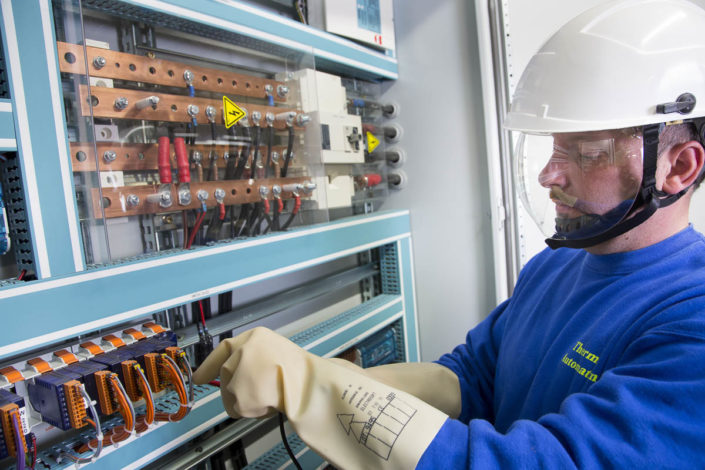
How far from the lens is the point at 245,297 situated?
160cm

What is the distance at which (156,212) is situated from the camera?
1.17 metres

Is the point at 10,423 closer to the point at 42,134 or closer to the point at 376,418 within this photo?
the point at 42,134

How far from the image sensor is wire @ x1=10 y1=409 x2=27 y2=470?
764 millimetres

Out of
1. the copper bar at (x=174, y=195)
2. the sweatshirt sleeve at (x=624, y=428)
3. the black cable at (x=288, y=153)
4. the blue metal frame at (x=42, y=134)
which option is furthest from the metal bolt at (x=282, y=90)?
the sweatshirt sleeve at (x=624, y=428)

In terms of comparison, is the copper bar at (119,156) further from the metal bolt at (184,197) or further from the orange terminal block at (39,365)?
the orange terminal block at (39,365)

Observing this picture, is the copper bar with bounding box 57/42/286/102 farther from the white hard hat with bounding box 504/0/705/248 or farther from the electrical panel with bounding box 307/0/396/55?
the white hard hat with bounding box 504/0/705/248

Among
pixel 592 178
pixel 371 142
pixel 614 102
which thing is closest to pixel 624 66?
pixel 614 102

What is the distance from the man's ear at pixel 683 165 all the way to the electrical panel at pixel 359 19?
1313 millimetres

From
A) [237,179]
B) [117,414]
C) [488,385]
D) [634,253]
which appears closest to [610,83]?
[634,253]

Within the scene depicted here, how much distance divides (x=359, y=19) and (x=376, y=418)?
163 cm

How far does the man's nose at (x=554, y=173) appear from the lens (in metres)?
0.87

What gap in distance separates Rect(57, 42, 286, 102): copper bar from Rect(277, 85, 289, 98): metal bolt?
0.03 feet

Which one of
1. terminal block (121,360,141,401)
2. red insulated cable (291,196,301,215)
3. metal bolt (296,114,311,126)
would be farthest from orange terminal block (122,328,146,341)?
metal bolt (296,114,311,126)

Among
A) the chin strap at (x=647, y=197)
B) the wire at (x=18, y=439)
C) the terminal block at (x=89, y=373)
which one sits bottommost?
the wire at (x=18, y=439)
